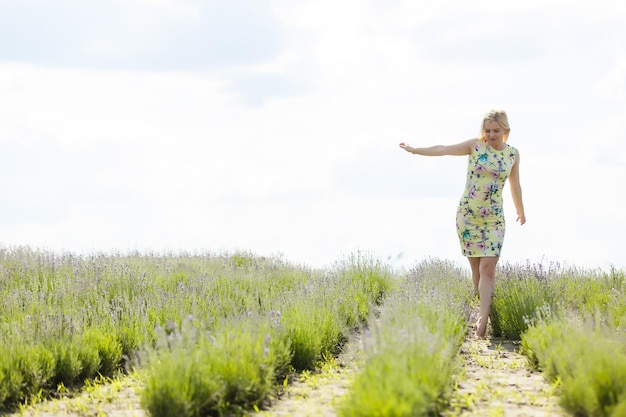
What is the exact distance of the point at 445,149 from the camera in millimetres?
7504

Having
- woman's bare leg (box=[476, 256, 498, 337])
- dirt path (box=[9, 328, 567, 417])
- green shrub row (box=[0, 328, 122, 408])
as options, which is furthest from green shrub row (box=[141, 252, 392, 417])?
woman's bare leg (box=[476, 256, 498, 337])

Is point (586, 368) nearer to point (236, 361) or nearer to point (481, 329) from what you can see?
point (236, 361)

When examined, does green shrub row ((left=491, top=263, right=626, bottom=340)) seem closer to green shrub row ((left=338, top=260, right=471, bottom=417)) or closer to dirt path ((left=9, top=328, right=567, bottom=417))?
dirt path ((left=9, top=328, right=567, bottom=417))

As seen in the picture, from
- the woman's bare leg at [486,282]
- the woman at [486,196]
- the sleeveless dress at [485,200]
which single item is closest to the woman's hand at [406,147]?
the woman at [486,196]

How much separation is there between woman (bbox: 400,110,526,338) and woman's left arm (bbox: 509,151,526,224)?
0.15 meters

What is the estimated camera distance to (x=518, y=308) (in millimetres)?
7500

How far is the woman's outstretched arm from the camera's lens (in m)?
7.39

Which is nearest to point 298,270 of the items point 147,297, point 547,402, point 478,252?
point 147,297

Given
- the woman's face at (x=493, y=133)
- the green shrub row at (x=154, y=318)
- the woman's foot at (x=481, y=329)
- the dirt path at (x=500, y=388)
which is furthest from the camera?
the woman's foot at (x=481, y=329)

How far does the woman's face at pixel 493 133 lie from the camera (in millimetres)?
7259

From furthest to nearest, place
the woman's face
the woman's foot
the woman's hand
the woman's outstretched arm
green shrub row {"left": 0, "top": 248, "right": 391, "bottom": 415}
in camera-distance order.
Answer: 1. the woman's hand
2. the woman's foot
3. the woman's outstretched arm
4. the woman's face
5. green shrub row {"left": 0, "top": 248, "right": 391, "bottom": 415}

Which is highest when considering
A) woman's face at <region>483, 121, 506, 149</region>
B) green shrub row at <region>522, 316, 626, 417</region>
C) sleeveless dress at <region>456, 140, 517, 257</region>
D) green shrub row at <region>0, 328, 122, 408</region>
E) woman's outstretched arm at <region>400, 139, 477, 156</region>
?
woman's face at <region>483, 121, 506, 149</region>

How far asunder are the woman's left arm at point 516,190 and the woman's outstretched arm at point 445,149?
559 millimetres

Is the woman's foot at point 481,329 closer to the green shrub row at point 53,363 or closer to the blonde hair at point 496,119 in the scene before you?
the blonde hair at point 496,119
